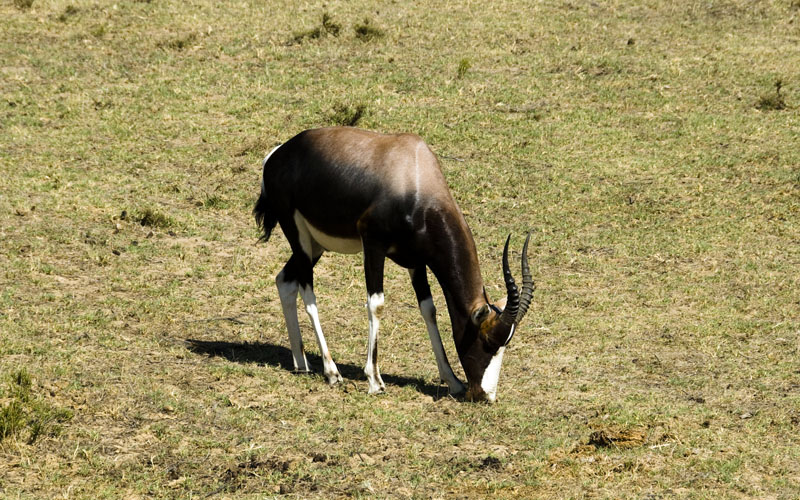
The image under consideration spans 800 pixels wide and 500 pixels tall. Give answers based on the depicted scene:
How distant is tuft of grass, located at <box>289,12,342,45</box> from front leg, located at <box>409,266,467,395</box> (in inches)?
486

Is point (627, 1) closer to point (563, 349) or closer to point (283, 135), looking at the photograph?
point (283, 135)

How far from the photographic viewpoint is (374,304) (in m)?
9.70

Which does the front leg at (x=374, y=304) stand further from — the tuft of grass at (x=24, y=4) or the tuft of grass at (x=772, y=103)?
the tuft of grass at (x=24, y=4)

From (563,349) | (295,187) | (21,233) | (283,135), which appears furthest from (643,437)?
(283,135)

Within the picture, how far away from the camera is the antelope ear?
9219 millimetres

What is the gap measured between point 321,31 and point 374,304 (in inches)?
508

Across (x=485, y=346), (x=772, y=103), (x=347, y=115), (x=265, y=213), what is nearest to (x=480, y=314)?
(x=485, y=346)

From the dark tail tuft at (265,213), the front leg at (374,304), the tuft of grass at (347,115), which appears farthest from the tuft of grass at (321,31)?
the front leg at (374,304)

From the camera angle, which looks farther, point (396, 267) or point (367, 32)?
point (367, 32)

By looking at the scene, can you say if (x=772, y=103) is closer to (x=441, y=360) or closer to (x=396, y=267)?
(x=396, y=267)

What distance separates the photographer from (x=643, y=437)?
28.2 ft

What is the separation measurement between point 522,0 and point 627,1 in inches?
102

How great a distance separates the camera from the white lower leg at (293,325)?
33.7 ft

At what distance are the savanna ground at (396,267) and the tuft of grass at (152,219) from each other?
47mm
